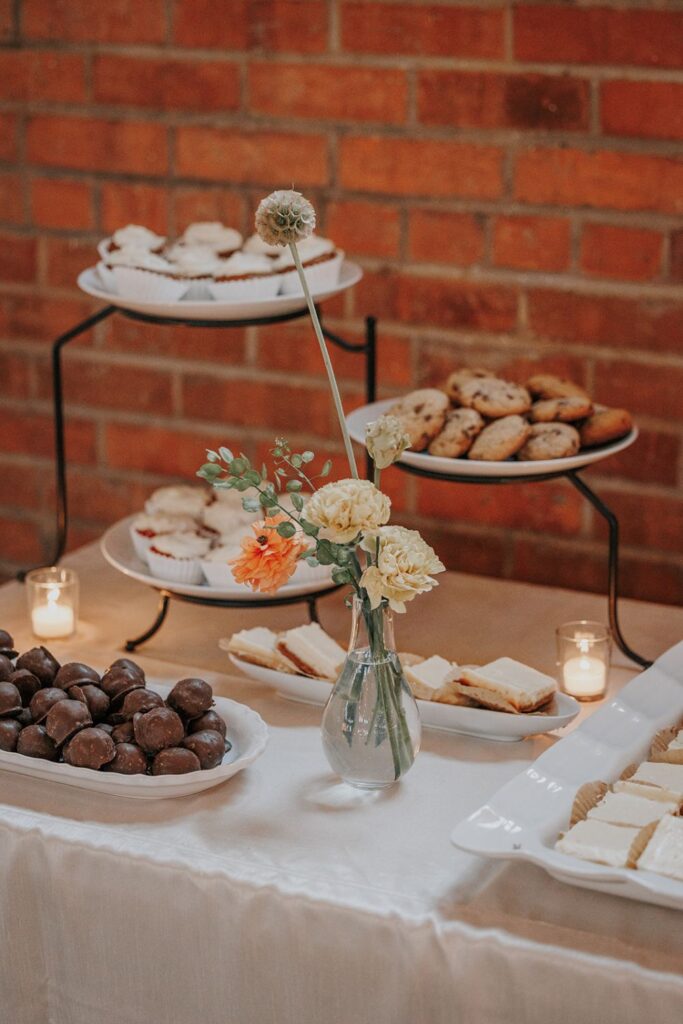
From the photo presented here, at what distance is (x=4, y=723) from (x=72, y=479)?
3.40 ft

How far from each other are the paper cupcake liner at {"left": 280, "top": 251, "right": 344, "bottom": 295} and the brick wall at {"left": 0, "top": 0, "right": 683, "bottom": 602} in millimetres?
278

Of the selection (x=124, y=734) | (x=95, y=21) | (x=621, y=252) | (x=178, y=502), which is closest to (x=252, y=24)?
(x=95, y=21)

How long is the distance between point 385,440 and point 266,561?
0.14 m

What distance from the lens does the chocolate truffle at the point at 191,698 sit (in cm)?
114

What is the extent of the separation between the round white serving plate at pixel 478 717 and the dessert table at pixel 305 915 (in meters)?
0.02

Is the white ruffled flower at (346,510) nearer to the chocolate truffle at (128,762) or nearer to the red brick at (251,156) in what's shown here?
the chocolate truffle at (128,762)

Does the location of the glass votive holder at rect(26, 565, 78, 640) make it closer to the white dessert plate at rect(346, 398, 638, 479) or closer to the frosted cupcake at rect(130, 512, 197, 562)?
the frosted cupcake at rect(130, 512, 197, 562)

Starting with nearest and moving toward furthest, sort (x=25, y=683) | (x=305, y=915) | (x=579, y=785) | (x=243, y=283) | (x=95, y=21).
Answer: (x=305, y=915), (x=579, y=785), (x=25, y=683), (x=243, y=283), (x=95, y=21)

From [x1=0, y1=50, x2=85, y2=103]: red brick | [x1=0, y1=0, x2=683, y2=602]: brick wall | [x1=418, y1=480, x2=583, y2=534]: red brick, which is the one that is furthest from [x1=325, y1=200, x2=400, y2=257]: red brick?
[x1=0, y1=50, x2=85, y2=103]: red brick

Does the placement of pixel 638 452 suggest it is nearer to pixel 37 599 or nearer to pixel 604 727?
pixel 604 727

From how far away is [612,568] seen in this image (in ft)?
4.69

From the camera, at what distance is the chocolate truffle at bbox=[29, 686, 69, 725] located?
115 cm

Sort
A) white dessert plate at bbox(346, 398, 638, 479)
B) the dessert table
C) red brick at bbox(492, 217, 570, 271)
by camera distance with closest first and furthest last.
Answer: the dessert table, white dessert plate at bbox(346, 398, 638, 479), red brick at bbox(492, 217, 570, 271)

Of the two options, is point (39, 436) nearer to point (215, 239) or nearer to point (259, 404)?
point (259, 404)
